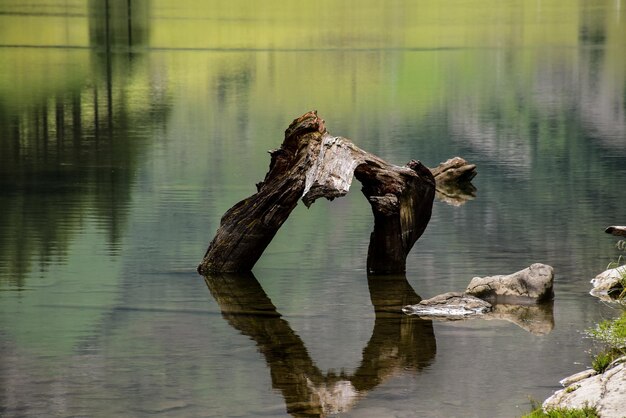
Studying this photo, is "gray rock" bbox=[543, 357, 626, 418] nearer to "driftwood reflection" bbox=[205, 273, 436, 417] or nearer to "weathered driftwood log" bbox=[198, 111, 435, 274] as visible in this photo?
"driftwood reflection" bbox=[205, 273, 436, 417]

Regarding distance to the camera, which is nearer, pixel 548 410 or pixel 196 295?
pixel 548 410

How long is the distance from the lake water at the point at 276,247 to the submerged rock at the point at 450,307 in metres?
0.43

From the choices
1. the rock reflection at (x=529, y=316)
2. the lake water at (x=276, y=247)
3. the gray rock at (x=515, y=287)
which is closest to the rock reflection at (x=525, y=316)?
the rock reflection at (x=529, y=316)

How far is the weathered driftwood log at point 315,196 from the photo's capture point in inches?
757

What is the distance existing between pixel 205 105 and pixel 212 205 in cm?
2724

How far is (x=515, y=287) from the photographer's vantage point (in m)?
18.9

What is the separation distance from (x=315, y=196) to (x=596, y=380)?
6.35m

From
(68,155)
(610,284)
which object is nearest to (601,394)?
(610,284)

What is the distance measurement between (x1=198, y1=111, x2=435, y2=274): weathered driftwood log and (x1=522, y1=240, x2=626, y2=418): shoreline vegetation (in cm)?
414

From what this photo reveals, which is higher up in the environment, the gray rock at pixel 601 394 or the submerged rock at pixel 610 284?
the gray rock at pixel 601 394

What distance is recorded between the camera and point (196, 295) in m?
19.3

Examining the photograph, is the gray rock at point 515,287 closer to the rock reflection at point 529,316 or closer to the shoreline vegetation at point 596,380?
the rock reflection at point 529,316

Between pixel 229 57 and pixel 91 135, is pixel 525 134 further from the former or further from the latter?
pixel 229 57

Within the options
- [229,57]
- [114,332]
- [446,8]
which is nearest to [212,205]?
[114,332]
